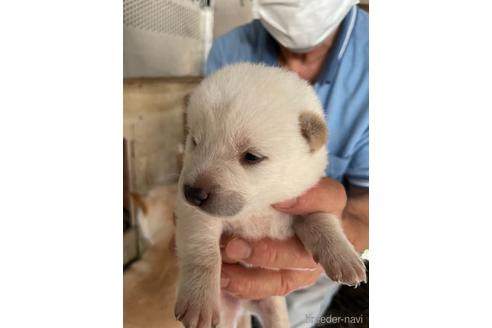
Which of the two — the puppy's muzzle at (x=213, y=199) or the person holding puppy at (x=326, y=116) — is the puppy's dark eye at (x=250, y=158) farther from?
→ the person holding puppy at (x=326, y=116)

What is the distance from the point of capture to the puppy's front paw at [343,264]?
140 cm

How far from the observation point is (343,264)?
140 centimetres

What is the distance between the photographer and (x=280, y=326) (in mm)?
1562

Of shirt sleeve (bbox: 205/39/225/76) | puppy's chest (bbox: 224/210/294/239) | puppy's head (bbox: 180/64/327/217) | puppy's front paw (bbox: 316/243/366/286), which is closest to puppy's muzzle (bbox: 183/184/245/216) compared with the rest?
puppy's head (bbox: 180/64/327/217)

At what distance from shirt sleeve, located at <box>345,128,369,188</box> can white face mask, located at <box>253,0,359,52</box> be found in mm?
352

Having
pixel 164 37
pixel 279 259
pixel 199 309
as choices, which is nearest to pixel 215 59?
pixel 164 37

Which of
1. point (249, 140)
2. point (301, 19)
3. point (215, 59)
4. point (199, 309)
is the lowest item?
point (199, 309)

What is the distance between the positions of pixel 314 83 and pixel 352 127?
19cm

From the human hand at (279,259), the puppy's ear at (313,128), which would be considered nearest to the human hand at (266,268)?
the human hand at (279,259)

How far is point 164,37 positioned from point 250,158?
0.55 metres

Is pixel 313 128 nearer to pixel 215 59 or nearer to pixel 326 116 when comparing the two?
pixel 326 116

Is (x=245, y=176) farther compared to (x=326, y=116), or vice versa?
(x=326, y=116)

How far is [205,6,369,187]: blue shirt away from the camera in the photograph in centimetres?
155
